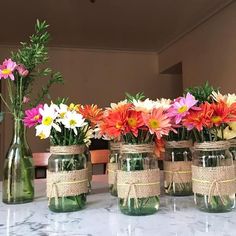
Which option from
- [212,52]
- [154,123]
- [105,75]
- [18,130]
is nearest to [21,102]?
[18,130]

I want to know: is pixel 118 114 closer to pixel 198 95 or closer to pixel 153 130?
pixel 153 130

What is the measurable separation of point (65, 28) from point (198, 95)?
3.32 metres

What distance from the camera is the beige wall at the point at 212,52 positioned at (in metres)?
3.07

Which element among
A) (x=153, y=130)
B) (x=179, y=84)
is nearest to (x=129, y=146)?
(x=153, y=130)

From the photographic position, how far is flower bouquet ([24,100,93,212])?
2.35 ft

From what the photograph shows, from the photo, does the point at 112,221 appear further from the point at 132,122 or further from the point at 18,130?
the point at 18,130

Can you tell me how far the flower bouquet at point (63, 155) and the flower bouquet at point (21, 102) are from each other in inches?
4.8

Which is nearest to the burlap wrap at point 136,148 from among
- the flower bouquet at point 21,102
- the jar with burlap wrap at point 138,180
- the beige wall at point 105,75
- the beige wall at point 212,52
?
the jar with burlap wrap at point 138,180

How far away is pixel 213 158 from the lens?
0.69 metres

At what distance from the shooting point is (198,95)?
746 mm

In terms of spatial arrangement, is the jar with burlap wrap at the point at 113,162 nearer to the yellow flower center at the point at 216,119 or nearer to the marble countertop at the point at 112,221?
the marble countertop at the point at 112,221

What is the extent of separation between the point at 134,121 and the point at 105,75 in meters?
4.16

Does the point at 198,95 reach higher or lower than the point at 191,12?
lower

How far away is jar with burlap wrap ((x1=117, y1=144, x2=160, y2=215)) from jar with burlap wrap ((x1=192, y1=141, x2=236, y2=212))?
94 mm
